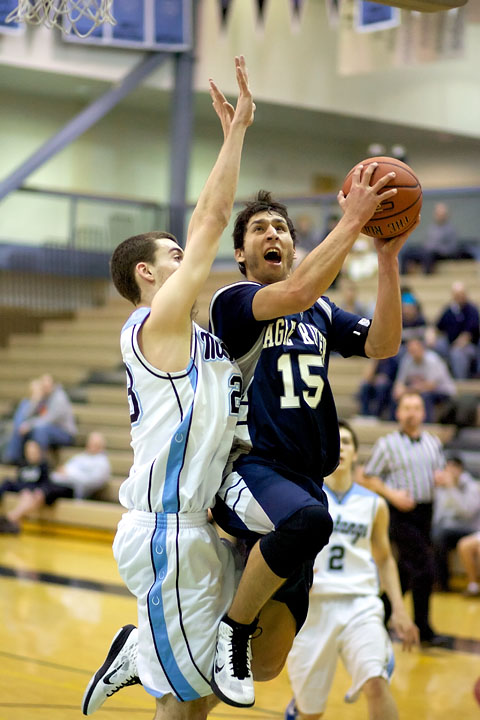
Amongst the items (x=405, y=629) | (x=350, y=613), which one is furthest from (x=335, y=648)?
(x=405, y=629)

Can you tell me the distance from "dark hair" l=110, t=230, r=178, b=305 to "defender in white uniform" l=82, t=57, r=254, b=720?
212 millimetres

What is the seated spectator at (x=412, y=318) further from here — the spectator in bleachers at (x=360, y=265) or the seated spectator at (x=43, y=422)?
the seated spectator at (x=43, y=422)

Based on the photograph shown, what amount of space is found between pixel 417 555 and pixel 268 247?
4.55m

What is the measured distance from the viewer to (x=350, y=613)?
17.1 ft

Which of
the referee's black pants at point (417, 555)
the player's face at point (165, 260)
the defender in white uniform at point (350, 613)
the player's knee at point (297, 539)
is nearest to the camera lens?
the player's knee at point (297, 539)

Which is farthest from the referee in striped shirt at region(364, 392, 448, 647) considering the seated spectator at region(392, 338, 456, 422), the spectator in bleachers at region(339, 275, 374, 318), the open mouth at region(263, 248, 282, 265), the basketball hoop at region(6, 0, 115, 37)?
the spectator in bleachers at region(339, 275, 374, 318)

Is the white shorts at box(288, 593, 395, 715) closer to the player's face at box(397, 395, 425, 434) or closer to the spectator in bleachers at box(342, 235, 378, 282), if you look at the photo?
the player's face at box(397, 395, 425, 434)

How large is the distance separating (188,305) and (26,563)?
287 inches

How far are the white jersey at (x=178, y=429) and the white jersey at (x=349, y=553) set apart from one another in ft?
5.74

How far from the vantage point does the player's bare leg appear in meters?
4.81

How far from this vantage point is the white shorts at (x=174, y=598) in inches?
141

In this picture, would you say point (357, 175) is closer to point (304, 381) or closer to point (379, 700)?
point (304, 381)

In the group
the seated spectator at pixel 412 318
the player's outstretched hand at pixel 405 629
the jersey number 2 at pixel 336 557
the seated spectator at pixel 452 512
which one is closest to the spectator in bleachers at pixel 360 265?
the seated spectator at pixel 412 318

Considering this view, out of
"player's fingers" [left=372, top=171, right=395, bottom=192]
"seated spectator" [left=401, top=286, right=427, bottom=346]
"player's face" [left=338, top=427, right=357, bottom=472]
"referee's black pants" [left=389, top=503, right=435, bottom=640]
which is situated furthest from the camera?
"seated spectator" [left=401, top=286, right=427, bottom=346]
